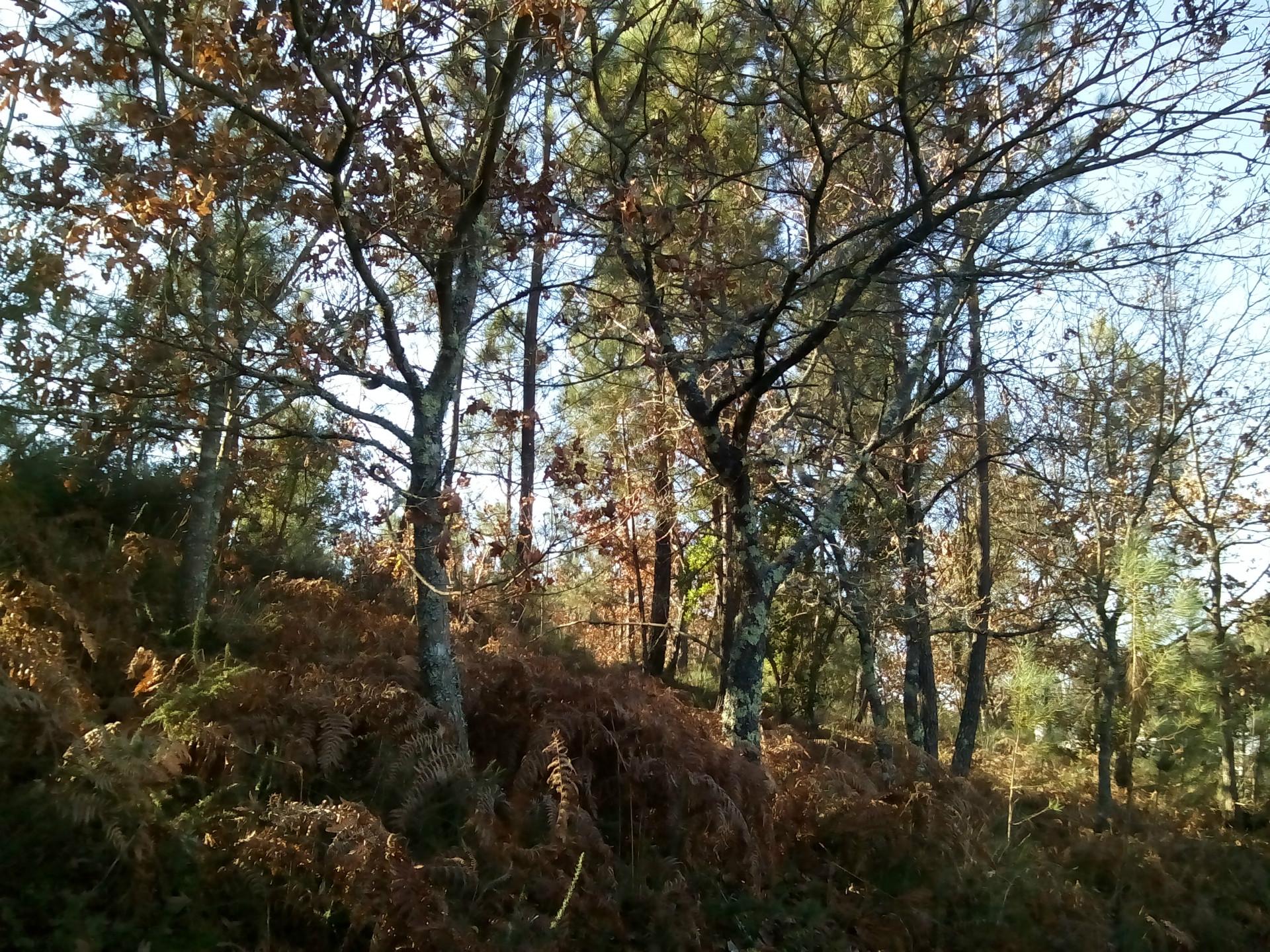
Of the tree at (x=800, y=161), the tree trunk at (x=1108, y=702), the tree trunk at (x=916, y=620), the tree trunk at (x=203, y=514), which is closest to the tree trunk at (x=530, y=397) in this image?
the tree at (x=800, y=161)

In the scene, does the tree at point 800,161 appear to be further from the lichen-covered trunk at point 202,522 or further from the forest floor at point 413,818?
the lichen-covered trunk at point 202,522

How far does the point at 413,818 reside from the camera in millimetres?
4609

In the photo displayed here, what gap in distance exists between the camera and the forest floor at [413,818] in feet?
12.6

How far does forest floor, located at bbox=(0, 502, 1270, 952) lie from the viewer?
3.84 metres

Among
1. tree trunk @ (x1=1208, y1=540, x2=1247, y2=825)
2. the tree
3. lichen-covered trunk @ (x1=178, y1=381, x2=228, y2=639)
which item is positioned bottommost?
tree trunk @ (x1=1208, y1=540, x2=1247, y2=825)

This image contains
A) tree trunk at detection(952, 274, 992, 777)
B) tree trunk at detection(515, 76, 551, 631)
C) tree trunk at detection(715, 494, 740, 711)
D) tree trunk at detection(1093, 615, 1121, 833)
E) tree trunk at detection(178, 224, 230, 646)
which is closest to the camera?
tree trunk at detection(515, 76, 551, 631)

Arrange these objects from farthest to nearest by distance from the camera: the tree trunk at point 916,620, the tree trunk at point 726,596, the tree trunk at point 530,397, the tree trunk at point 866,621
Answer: the tree trunk at point 726,596, the tree trunk at point 916,620, the tree trunk at point 866,621, the tree trunk at point 530,397

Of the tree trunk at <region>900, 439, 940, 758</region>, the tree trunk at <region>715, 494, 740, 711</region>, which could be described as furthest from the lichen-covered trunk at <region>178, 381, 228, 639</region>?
the tree trunk at <region>900, 439, 940, 758</region>

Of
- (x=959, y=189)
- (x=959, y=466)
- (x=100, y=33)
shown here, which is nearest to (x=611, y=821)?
(x=100, y=33)

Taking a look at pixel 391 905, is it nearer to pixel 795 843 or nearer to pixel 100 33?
pixel 795 843

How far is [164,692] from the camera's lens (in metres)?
4.81

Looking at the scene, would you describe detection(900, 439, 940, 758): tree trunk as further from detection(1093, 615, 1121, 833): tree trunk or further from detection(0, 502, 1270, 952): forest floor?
detection(0, 502, 1270, 952): forest floor

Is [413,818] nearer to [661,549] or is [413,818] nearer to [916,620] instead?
[916,620]

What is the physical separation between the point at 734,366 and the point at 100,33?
5.71 meters
